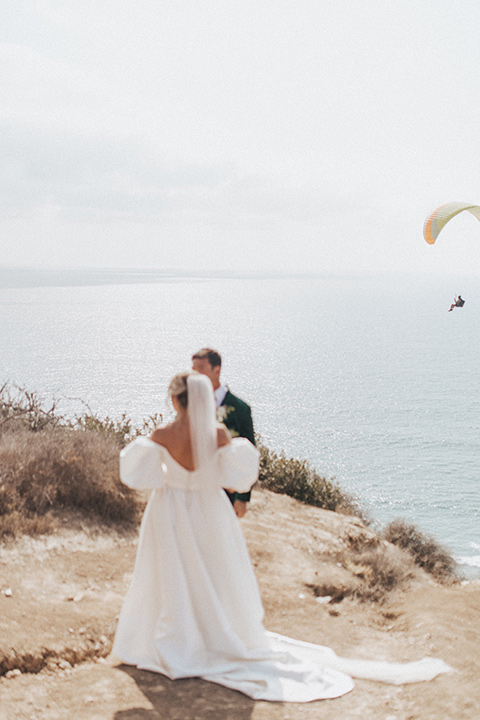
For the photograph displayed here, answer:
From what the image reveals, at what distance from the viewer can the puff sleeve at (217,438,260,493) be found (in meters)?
4.74

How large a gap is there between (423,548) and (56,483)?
→ 23.3 feet

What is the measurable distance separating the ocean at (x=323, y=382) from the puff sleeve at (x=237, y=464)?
28.6 ft

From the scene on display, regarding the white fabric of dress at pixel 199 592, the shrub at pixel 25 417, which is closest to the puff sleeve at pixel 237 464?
the white fabric of dress at pixel 199 592

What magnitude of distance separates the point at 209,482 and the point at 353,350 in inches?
4882

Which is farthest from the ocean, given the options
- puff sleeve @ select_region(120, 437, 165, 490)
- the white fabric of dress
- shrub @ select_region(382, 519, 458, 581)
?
puff sleeve @ select_region(120, 437, 165, 490)

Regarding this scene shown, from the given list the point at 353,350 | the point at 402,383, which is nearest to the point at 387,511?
the point at 402,383

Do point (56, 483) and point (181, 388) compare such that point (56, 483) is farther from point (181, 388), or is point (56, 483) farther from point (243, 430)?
point (181, 388)

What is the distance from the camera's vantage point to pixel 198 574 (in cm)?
492

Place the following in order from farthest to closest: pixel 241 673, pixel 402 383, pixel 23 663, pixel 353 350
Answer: pixel 353 350
pixel 402 383
pixel 23 663
pixel 241 673

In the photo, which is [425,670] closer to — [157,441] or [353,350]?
[157,441]

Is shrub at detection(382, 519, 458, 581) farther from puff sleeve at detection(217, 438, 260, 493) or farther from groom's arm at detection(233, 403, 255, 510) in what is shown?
puff sleeve at detection(217, 438, 260, 493)

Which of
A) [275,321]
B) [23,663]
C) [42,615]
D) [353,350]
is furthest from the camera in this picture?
[275,321]

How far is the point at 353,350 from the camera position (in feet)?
415

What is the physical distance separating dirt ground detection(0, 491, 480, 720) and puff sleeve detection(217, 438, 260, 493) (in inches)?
61.7
